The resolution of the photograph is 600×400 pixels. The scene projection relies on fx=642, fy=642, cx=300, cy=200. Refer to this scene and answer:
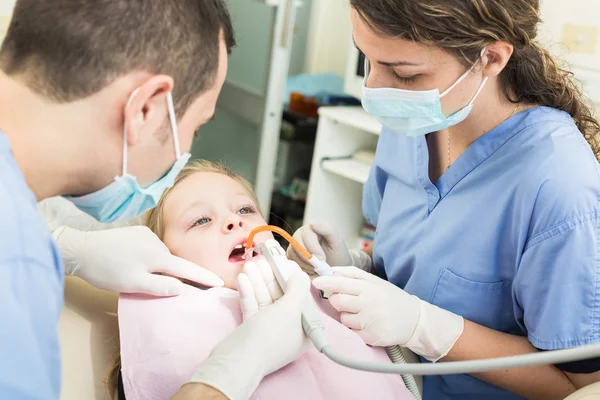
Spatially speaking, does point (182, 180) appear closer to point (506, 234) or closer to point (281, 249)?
point (281, 249)

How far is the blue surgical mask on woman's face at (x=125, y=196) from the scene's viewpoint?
1017 mm

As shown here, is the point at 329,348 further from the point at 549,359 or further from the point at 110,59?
the point at 110,59

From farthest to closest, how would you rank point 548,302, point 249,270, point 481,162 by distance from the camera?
point 481,162, point 249,270, point 548,302

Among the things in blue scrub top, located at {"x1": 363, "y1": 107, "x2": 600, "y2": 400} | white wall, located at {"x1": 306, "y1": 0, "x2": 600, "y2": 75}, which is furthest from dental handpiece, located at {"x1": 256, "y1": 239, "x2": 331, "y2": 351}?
white wall, located at {"x1": 306, "y1": 0, "x2": 600, "y2": 75}

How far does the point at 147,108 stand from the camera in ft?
3.16

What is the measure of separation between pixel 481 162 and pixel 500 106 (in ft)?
0.43

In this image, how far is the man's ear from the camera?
36.7 inches

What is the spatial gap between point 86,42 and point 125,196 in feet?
0.87

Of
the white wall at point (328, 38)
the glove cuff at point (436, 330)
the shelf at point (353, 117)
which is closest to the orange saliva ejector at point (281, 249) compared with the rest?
the glove cuff at point (436, 330)

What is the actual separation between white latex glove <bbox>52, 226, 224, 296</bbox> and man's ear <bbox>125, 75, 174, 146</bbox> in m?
0.50

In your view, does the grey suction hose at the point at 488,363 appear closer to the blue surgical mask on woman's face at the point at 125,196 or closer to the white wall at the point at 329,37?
the blue surgical mask on woman's face at the point at 125,196

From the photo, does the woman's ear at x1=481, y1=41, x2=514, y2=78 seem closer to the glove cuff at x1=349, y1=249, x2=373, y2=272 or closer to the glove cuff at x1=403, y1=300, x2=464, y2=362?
the glove cuff at x1=403, y1=300, x2=464, y2=362

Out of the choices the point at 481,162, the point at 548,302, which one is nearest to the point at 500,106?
the point at 481,162

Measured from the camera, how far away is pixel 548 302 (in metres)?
1.26
